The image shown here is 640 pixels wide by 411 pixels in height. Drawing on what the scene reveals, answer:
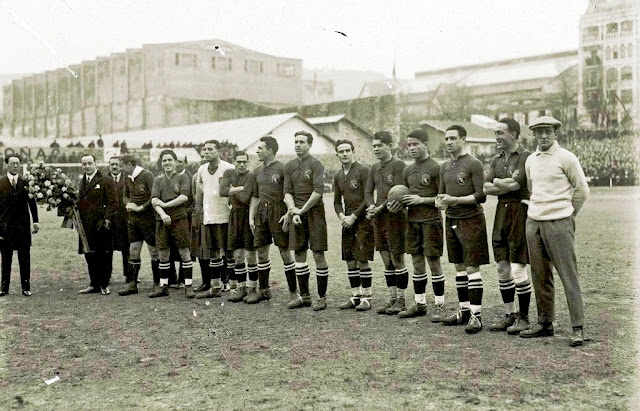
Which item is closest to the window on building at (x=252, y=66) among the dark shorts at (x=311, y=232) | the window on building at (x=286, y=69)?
the window on building at (x=286, y=69)

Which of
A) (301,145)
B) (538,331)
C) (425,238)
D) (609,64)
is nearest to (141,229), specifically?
(301,145)

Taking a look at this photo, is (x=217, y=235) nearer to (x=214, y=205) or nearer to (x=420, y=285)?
(x=214, y=205)

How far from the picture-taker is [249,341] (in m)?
6.14

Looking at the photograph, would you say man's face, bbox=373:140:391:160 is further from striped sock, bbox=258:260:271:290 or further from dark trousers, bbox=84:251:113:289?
dark trousers, bbox=84:251:113:289

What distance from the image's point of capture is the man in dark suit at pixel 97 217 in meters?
9.45

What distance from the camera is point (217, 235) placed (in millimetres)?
8828

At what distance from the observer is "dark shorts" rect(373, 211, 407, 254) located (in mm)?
7266

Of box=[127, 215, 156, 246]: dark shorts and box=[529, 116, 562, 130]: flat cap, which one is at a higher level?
box=[529, 116, 562, 130]: flat cap

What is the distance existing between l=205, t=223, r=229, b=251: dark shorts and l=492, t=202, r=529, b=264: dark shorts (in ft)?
12.6

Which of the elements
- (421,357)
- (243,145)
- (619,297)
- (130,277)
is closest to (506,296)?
(421,357)

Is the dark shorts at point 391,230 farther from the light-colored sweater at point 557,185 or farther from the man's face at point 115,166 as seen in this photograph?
the man's face at point 115,166

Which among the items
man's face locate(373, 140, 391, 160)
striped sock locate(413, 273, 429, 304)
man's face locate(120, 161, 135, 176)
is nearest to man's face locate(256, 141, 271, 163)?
man's face locate(373, 140, 391, 160)

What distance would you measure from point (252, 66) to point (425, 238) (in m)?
46.9

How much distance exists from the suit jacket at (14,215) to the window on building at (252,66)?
143 feet
